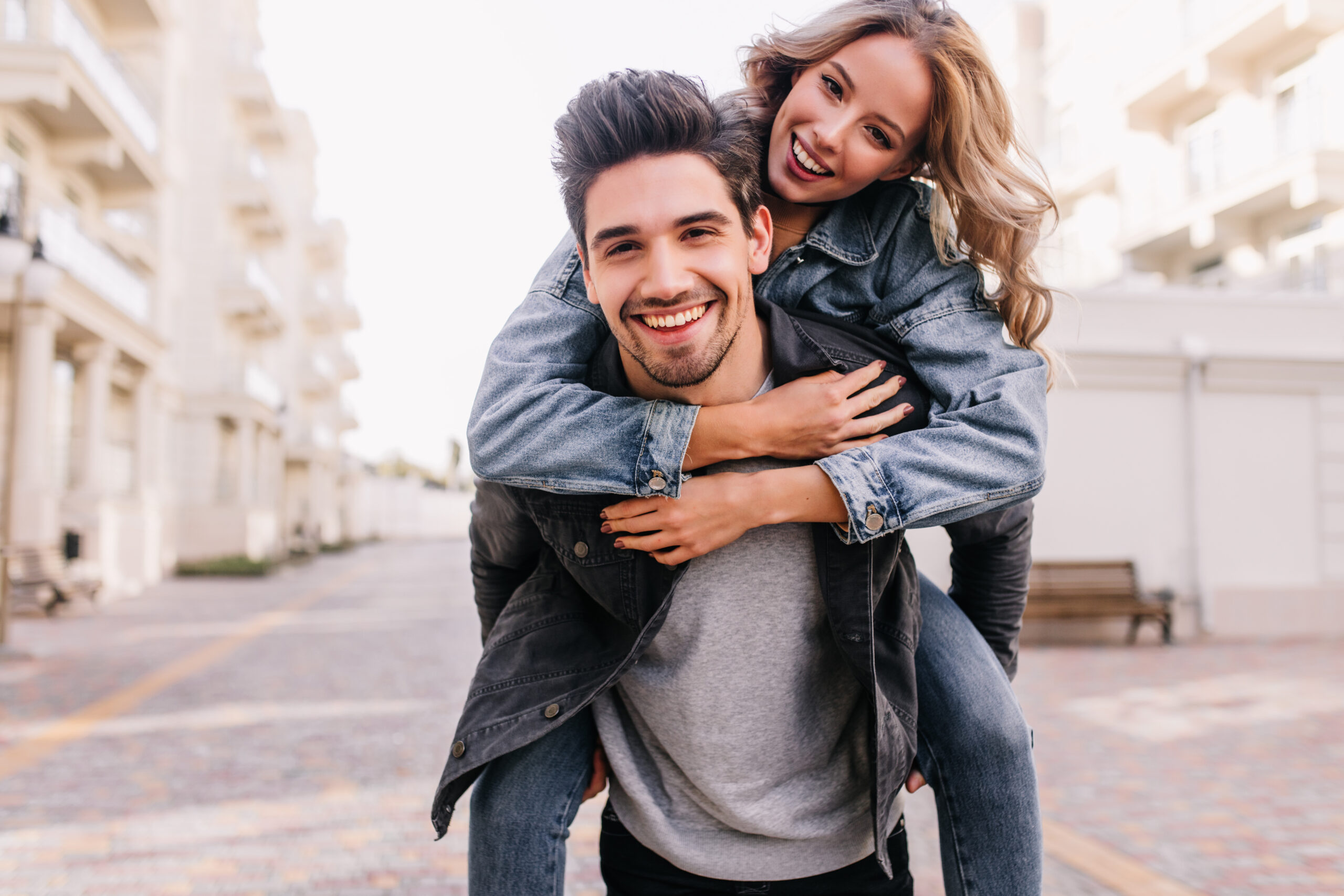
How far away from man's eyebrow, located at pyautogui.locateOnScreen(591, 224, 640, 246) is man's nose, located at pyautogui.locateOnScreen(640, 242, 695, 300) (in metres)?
0.05

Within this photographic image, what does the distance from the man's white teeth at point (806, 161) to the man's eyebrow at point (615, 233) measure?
58 centimetres

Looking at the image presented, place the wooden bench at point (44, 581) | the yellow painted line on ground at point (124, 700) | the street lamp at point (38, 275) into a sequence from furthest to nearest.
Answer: the wooden bench at point (44, 581) < the street lamp at point (38, 275) < the yellow painted line on ground at point (124, 700)

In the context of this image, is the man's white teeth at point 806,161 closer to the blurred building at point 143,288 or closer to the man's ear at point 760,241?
the man's ear at point 760,241

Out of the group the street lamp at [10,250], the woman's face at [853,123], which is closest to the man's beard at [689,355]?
the woman's face at [853,123]

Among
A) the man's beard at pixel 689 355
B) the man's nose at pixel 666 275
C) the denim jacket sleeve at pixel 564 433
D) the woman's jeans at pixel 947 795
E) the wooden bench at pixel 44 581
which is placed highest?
the man's nose at pixel 666 275

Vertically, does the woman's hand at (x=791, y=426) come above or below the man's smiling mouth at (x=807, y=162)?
below

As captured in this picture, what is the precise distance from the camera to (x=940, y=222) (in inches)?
81.7

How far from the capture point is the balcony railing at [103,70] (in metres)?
14.9

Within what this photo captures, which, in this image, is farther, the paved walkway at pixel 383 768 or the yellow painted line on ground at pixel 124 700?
the yellow painted line on ground at pixel 124 700

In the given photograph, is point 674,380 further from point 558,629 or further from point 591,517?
point 558,629

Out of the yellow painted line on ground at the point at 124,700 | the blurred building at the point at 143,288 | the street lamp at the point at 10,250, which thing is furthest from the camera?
the blurred building at the point at 143,288

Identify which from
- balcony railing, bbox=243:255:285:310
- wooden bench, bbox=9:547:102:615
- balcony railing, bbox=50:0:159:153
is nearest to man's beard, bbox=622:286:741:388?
wooden bench, bbox=9:547:102:615

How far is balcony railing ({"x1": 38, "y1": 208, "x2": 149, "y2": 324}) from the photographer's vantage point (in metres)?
15.1

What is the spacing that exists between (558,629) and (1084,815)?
4.18 m
